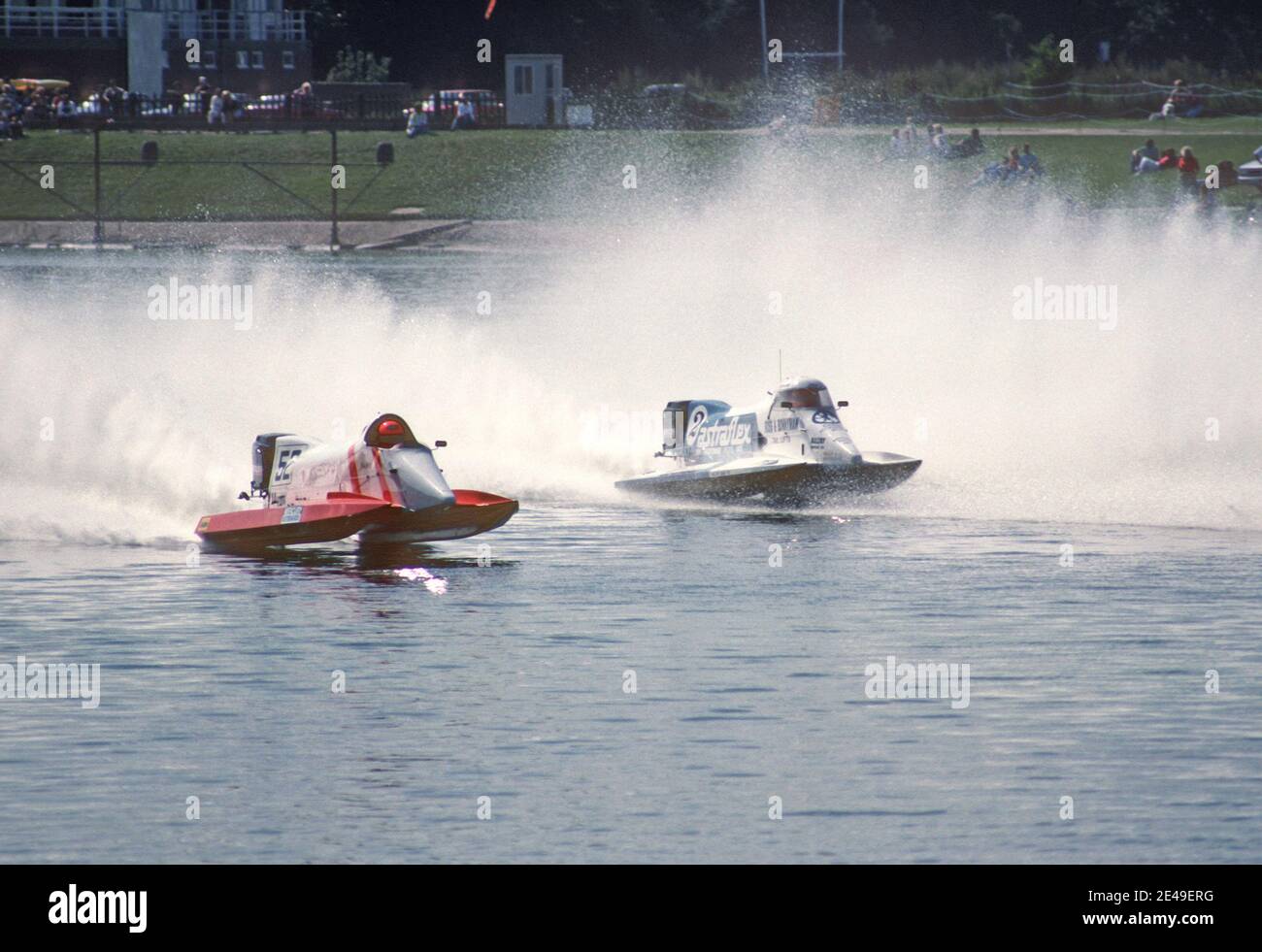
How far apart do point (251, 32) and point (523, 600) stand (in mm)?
74577

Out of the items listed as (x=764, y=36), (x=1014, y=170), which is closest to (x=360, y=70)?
(x=764, y=36)

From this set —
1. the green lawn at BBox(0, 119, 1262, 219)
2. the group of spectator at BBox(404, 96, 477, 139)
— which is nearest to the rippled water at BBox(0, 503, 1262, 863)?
the green lawn at BBox(0, 119, 1262, 219)

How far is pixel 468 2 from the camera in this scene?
89000 millimetres

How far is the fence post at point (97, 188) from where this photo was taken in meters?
69.7

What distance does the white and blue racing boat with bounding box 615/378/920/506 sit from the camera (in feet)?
87.9

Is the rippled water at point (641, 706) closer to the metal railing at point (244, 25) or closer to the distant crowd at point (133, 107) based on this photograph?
the distant crowd at point (133, 107)

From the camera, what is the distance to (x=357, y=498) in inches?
914

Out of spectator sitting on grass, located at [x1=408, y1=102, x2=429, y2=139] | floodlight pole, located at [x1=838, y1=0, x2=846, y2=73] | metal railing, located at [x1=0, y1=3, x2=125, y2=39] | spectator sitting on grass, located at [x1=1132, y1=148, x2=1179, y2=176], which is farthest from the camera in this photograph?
metal railing, located at [x1=0, y1=3, x2=125, y2=39]

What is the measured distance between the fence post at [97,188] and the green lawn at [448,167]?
1.78 feet

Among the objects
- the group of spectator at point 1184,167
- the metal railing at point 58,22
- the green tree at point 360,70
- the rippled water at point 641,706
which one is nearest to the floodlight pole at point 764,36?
the green tree at point 360,70

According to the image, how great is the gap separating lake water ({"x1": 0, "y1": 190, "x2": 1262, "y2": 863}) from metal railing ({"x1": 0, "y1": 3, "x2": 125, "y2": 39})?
1946 inches

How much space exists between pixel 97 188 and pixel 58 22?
23.3 m

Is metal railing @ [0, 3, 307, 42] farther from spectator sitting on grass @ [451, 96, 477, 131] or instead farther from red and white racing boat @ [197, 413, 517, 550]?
red and white racing boat @ [197, 413, 517, 550]

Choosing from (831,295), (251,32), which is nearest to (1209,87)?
(831,295)
